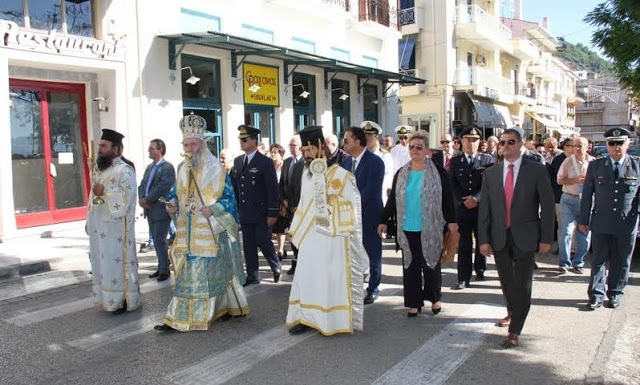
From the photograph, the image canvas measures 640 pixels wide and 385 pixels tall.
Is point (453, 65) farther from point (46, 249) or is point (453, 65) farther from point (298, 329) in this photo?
point (298, 329)

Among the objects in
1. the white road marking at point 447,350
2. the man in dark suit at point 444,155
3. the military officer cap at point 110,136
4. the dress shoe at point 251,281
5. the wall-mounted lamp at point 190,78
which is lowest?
the white road marking at point 447,350

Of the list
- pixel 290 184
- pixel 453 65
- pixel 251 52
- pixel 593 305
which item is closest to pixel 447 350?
pixel 593 305

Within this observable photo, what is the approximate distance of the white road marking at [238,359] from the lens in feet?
13.8

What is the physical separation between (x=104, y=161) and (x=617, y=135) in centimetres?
558

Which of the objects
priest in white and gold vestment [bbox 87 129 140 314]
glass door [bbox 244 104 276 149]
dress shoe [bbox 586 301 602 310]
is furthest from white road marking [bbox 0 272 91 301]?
glass door [bbox 244 104 276 149]

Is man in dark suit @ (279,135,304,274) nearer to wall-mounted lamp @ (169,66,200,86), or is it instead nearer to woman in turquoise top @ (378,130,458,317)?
woman in turquoise top @ (378,130,458,317)

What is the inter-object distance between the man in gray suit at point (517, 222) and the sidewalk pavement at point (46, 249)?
6.11 metres

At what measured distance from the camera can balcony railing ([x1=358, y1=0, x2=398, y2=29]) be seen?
64.2ft

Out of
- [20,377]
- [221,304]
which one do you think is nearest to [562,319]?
[221,304]

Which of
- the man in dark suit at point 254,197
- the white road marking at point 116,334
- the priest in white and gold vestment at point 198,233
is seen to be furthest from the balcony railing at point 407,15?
the white road marking at point 116,334

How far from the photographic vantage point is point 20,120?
33.6 feet

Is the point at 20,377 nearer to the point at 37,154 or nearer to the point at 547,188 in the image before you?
the point at 547,188

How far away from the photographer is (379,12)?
2058cm

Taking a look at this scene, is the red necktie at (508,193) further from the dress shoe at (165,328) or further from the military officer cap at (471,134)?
the dress shoe at (165,328)
